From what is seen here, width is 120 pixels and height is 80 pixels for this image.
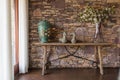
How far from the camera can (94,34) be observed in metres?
5.64

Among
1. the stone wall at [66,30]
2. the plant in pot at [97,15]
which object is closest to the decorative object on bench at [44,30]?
the stone wall at [66,30]

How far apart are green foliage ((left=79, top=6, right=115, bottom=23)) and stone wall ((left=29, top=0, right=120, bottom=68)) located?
23 cm

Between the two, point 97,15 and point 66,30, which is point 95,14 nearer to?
point 97,15

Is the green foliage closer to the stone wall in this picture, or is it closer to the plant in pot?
the plant in pot

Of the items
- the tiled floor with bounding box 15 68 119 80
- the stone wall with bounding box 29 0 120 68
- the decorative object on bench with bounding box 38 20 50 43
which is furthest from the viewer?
the stone wall with bounding box 29 0 120 68

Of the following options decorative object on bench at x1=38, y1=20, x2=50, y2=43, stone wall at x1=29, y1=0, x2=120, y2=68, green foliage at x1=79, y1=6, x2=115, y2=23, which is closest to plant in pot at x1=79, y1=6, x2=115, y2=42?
green foliage at x1=79, y1=6, x2=115, y2=23

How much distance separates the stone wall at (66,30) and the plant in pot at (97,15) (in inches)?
8.0

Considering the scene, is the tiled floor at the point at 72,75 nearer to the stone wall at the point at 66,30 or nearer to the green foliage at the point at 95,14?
the stone wall at the point at 66,30

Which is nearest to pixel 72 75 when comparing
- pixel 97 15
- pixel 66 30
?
pixel 66 30

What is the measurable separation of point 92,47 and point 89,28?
20.0 inches

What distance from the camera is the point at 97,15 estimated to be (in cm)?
523

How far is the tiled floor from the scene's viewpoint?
4.78m

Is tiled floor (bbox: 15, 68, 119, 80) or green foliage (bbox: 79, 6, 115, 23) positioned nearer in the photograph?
tiled floor (bbox: 15, 68, 119, 80)
